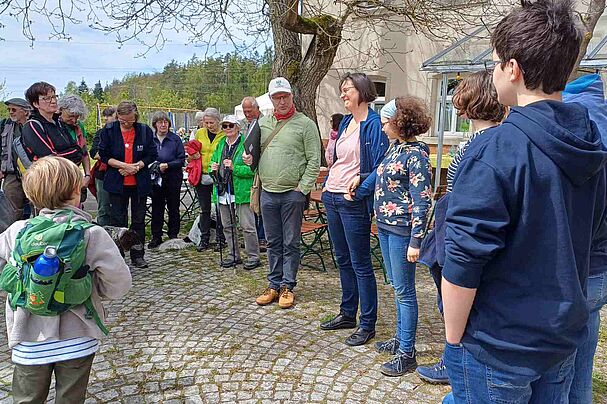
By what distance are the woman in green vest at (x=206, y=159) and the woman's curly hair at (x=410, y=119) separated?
3.56m

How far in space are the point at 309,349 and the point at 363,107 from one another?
1.80 meters

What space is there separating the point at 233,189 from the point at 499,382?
14.9 feet

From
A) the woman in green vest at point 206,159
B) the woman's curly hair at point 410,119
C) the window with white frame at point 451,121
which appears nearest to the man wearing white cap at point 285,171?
the woman's curly hair at point 410,119

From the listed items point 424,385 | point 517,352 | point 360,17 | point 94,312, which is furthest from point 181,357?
Result: point 360,17

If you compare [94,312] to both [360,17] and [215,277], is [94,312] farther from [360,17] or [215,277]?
[360,17]

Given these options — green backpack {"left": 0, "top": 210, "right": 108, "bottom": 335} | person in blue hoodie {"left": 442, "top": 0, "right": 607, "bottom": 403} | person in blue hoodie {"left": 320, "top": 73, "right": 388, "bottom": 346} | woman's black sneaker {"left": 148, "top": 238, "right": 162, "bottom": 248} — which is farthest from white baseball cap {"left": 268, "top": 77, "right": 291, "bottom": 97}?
woman's black sneaker {"left": 148, "top": 238, "right": 162, "bottom": 248}

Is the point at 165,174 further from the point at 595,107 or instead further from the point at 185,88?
the point at 185,88

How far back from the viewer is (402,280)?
10.8ft

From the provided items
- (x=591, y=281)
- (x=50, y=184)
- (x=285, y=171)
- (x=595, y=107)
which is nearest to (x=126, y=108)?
(x=285, y=171)

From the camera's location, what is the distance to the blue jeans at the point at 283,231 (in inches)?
176

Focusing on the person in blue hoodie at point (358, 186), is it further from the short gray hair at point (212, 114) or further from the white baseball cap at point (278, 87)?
the short gray hair at point (212, 114)

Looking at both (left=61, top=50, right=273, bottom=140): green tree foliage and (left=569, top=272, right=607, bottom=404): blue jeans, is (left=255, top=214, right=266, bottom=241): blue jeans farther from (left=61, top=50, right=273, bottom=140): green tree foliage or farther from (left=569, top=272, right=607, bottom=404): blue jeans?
(left=61, top=50, right=273, bottom=140): green tree foliage

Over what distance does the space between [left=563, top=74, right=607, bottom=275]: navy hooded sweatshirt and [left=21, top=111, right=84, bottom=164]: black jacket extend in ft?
14.8

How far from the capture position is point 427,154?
10.4 ft
